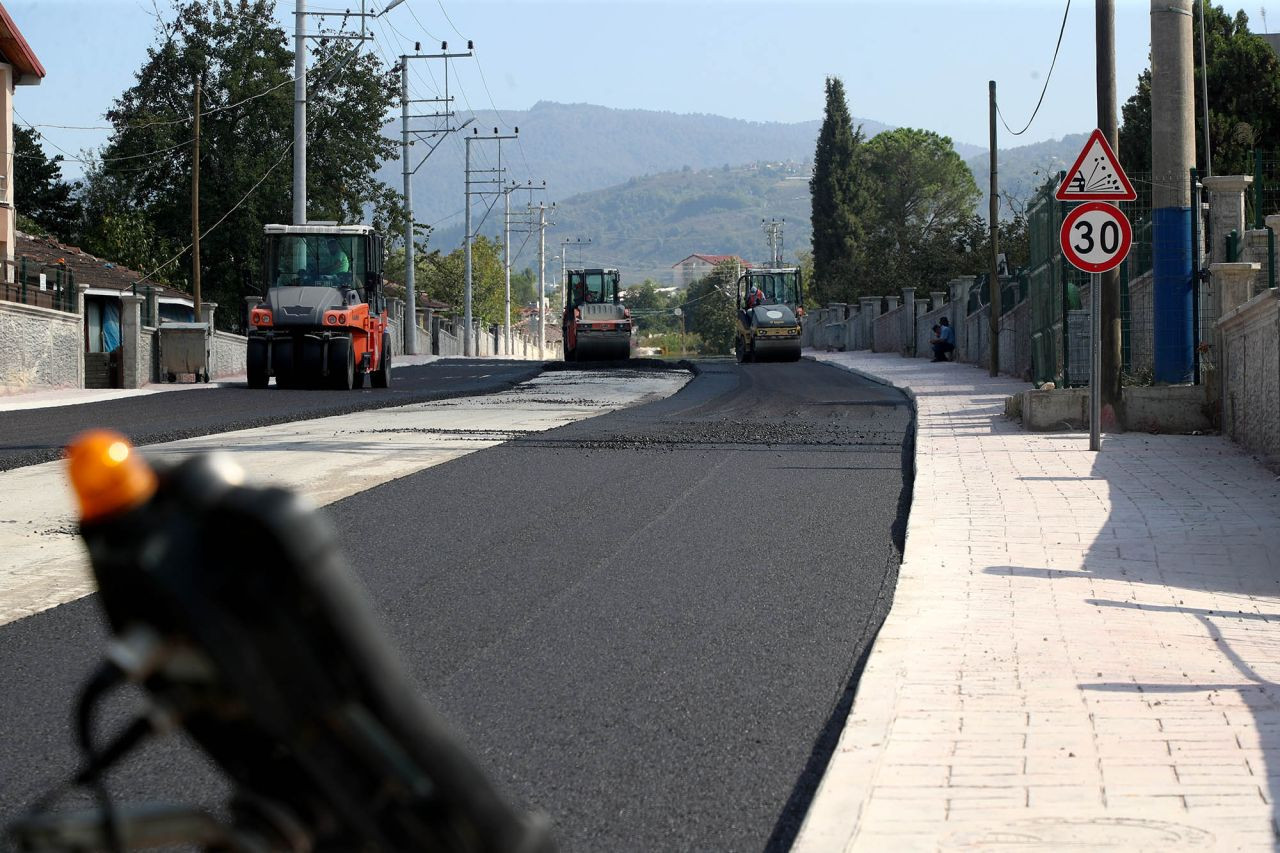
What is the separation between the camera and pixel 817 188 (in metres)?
106

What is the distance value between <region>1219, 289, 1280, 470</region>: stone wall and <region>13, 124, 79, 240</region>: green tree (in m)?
61.2

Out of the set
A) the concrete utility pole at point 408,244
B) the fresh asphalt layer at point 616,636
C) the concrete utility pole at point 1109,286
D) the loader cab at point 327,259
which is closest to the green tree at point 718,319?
the concrete utility pole at point 408,244

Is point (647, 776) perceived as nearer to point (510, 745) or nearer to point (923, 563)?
point (510, 745)

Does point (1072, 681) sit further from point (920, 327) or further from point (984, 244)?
point (984, 244)

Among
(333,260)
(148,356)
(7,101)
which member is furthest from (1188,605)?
(7,101)

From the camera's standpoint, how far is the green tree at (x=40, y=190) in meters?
69.8

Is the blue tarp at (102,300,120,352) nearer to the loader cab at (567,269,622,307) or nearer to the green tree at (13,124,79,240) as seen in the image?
the loader cab at (567,269,622,307)

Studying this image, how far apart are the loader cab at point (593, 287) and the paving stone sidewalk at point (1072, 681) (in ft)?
131

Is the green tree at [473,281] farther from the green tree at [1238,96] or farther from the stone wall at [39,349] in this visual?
the stone wall at [39,349]

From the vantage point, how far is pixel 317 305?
1225 inches

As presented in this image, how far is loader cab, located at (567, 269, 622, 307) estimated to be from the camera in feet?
173

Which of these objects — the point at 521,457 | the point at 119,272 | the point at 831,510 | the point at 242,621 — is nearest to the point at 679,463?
the point at 521,457

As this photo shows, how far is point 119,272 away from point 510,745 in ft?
178

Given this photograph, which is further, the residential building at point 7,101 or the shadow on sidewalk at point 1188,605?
the residential building at point 7,101
